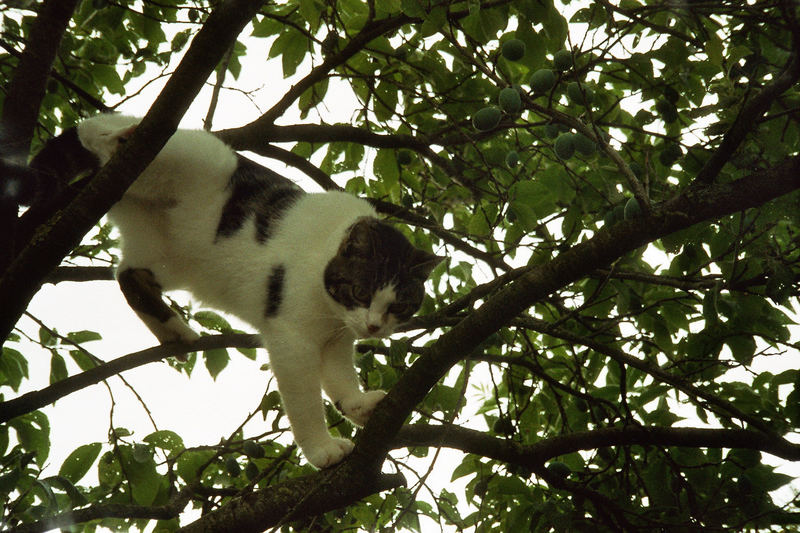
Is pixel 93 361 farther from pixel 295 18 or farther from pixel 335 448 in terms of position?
pixel 295 18

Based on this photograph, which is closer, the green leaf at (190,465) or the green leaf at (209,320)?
the green leaf at (190,465)

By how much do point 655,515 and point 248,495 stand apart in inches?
67.2

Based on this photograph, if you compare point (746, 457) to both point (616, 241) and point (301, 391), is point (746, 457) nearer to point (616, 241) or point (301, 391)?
point (616, 241)

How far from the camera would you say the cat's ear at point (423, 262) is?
348 centimetres

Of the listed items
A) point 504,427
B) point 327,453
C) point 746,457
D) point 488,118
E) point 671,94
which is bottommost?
point 746,457

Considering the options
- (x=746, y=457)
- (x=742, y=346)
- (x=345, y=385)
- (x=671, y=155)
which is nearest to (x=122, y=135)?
(x=345, y=385)

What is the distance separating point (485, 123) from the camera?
9.18 feet

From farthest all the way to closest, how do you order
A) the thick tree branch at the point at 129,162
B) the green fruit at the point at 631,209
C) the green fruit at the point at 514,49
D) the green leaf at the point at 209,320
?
the green leaf at the point at 209,320 → the green fruit at the point at 514,49 → the green fruit at the point at 631,209 → the thick tree branch at the point at 129,162

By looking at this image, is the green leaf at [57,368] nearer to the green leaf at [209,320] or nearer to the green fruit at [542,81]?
the green leaf at [209,320]

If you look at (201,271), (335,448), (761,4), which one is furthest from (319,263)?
(761,4)

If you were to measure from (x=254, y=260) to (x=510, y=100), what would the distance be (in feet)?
5.13

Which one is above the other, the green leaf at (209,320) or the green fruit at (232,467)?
the green leaf at (209,320)

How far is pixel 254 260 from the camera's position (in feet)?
11.4

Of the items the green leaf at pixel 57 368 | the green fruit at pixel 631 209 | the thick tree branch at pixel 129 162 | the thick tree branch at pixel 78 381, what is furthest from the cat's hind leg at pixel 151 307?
the green fruit at pixel 631 209
